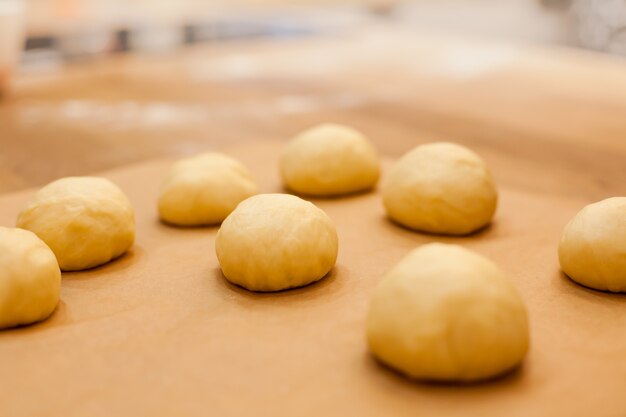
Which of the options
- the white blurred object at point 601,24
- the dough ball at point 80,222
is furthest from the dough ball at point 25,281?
the white blurred object at point 601,24

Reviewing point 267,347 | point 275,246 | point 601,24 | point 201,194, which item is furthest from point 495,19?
point 267,347

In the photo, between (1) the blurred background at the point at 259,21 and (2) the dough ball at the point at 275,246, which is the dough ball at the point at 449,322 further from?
(1) the blurred background at the point at 259,21

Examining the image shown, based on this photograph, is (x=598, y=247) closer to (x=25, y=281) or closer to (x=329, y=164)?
(x=329, y=164)

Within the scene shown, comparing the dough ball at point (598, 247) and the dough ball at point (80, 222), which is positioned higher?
the dough ball at point (598, 247)

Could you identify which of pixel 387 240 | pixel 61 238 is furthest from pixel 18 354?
pixel 387 240

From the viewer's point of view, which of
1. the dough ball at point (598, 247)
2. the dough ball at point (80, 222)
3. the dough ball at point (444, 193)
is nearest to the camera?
the dough ball at point (598, 247)
